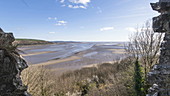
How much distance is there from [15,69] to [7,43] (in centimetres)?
98

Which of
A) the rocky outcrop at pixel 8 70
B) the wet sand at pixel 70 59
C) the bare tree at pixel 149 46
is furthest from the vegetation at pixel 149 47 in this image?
the rocky outcrop at pixel 8 70

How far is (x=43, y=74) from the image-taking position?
37.4 ft

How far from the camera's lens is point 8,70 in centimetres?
377

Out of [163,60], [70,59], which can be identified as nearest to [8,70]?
[163,60]

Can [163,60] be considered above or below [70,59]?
above

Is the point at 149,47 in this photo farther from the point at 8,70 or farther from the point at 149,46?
the point at 8,70

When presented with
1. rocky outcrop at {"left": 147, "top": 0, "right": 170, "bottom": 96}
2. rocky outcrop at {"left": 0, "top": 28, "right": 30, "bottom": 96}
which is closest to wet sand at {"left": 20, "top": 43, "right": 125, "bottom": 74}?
rocky outcrop at {"left": 0, "top": 28, "right": 30, "bottom": 96}

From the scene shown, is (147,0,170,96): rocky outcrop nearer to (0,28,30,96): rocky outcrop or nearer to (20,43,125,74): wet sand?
(0,28,30,96): rocky outcrop

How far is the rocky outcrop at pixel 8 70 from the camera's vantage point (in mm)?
3699

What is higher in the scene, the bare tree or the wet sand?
the bare tree

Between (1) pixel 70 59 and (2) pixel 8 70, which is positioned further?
(1) pixel 70 59

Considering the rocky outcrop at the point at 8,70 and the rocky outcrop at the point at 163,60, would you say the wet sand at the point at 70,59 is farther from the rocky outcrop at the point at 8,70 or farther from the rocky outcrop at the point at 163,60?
the rocky outcrop at the point at 163,60

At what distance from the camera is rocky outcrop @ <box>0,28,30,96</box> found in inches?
146

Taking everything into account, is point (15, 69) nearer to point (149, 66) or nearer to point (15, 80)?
point (15, 80)
